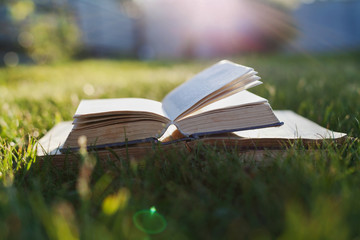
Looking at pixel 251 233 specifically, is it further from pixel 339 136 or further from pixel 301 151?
pixel 339 136

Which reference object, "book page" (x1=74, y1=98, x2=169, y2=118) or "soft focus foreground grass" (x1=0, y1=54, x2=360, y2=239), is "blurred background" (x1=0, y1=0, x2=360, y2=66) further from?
"soft focus foreground grass" (x1=0, y1=54, x2=360, y2=239)

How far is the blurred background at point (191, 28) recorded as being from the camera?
389 inches

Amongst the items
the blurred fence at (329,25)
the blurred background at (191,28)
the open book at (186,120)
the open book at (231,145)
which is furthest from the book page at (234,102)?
the blurred fence at (329,25)

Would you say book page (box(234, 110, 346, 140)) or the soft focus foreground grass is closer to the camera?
the soft focus foreground grass

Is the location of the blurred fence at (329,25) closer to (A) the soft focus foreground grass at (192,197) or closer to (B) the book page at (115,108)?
(B) the book page at (115,108)

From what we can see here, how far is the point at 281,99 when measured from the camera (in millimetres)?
2279

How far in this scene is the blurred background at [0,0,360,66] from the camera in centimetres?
989

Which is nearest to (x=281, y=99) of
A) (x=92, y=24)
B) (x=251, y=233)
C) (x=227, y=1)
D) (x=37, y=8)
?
(x=251, y=233)

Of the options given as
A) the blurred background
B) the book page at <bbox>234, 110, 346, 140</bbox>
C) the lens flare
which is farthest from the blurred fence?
the lens flare

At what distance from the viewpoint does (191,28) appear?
1562 centimetres

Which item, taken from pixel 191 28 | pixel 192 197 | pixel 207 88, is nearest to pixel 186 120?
→ pixel 207 88

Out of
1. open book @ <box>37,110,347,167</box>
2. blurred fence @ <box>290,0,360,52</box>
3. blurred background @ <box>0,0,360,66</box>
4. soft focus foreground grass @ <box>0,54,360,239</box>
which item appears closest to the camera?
soft focus foreground grass @ <box>0,54,360,239</box>

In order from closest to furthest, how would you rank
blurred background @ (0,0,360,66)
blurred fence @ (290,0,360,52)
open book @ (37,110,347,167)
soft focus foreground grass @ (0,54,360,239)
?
soft focus foreground grass @ (0,54,360,239) → open book @ (37,110,347,167) → blurred background @ (0,0,360,66) → blurred fence @ (290,0,360,52)

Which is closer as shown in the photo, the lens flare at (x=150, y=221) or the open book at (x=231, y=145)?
the lens flare at (x=150, y=221)
